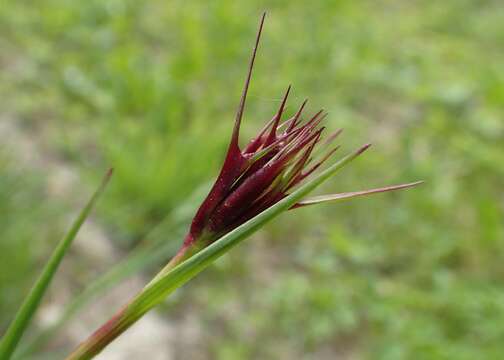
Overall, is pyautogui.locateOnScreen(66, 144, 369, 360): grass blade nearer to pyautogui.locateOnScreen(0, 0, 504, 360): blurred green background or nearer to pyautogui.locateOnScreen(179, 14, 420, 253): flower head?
pyautogui.locateOnScreen(179, 14, 420, 253): flower head

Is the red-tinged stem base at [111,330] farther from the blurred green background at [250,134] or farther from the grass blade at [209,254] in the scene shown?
the blurred green background at [250,134]

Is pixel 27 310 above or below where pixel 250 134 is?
below

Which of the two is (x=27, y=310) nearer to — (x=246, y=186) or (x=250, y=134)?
(x=246, y=186)

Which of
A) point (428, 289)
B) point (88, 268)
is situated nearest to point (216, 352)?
point (88, 268)

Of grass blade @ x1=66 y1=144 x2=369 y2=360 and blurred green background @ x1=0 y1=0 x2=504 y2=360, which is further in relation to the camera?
blurred green background @ x1=0 y1=0 x2=504 y2=360

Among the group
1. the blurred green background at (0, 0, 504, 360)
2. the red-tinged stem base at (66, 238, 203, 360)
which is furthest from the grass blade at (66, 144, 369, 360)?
the blurred green background at (0, 0, 504, 360)

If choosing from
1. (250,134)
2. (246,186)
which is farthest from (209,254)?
(250,134)

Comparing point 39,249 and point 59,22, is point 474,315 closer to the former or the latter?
point 39,249

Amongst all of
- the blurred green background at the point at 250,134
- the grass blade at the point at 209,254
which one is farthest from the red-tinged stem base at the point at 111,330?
the blurred green background at the point at 250,134

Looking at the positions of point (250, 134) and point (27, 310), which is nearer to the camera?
point (27, 310)
